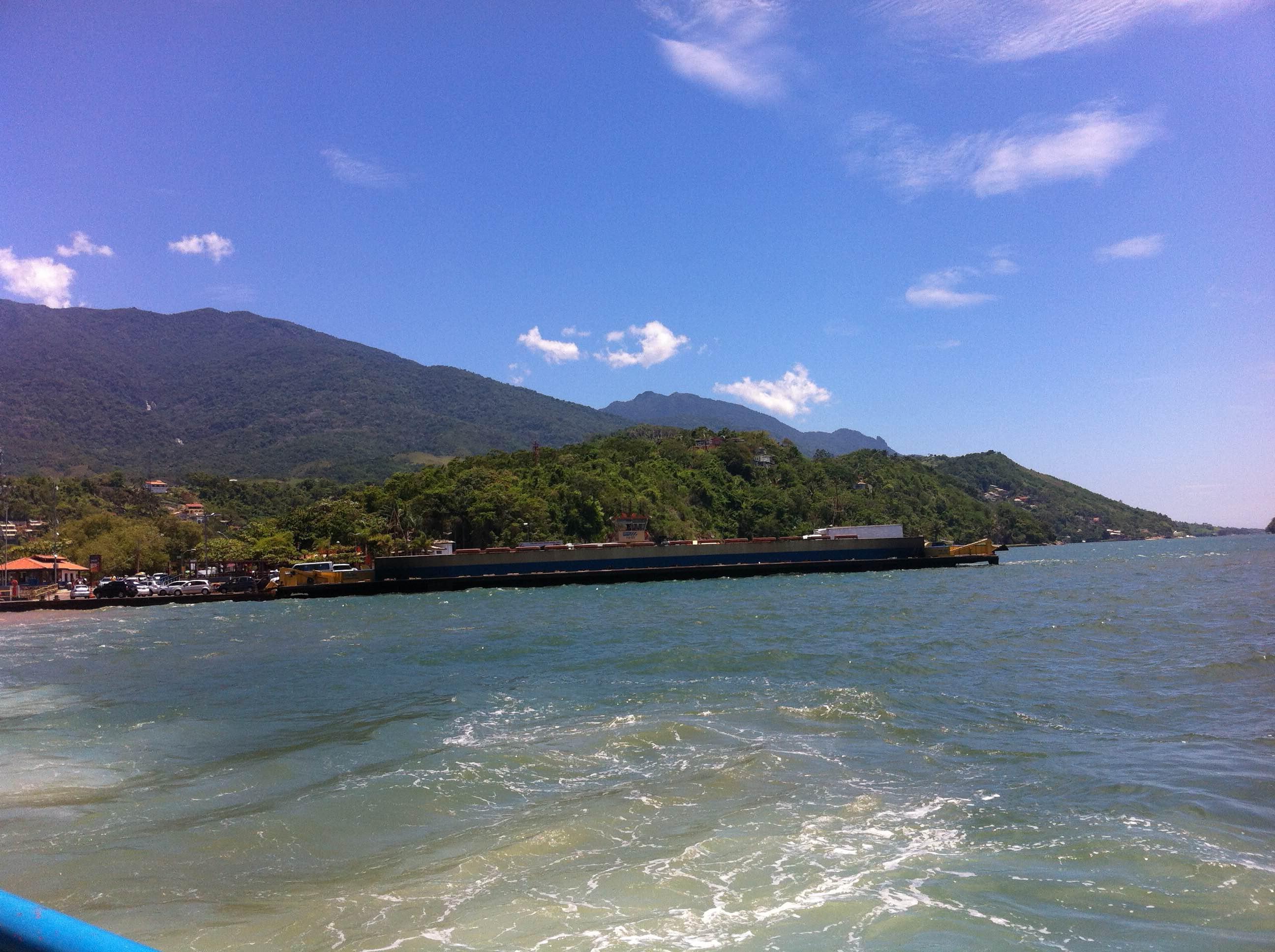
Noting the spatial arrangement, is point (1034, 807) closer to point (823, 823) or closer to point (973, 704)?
point (823, 823)

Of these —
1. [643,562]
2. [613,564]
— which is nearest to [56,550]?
[613,564]

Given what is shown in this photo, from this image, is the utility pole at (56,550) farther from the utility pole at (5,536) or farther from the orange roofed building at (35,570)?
the utility pole at (5,536)

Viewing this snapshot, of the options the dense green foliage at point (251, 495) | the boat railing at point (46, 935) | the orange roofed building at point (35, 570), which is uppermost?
the dense green foliage at point (251, 495)

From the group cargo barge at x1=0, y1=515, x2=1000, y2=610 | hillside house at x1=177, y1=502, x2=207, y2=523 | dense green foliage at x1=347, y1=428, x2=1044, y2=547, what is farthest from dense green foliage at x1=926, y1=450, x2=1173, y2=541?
hillside house at x1=177, y1=502, x2=207, y2=523

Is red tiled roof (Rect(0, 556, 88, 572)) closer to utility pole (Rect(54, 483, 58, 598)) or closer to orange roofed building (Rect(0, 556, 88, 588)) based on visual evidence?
orange roofed building (Rect(0, 556, 88, 588))

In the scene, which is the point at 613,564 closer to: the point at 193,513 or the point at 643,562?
the point at 643,562

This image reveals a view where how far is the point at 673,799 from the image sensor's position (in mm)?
6922

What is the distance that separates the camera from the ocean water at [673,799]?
15.7 feet

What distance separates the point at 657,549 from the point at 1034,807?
4717 centimetres

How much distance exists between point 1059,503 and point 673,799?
188797mm

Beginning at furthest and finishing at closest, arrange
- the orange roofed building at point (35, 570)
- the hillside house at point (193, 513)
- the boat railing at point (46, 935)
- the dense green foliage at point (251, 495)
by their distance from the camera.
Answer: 1. the dense green foliage at point (251, 495)
2. the hillside house at point (193, 513)
3. the orange roofed building at point (35, 570)
4. the boat railing at point (46, 935)

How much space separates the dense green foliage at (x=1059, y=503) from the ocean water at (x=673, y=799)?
155 m

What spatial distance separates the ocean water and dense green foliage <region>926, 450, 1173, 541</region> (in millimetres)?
155176

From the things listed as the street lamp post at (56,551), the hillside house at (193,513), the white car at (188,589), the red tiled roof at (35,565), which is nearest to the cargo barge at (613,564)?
the white car at (188,589)
